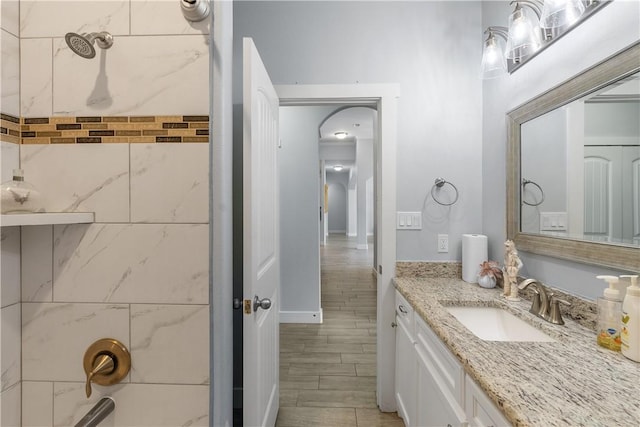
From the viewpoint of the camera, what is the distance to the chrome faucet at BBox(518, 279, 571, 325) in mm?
1182

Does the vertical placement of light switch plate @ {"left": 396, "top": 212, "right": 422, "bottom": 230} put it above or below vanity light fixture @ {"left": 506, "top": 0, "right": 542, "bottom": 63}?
below

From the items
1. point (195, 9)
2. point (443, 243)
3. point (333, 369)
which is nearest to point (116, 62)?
point (195, 9)

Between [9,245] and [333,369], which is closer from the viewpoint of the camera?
[9,245]

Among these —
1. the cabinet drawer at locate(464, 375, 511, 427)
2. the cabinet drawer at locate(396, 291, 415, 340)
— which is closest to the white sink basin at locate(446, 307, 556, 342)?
the cabinet drawer at locate(396, 291, 415, 340)

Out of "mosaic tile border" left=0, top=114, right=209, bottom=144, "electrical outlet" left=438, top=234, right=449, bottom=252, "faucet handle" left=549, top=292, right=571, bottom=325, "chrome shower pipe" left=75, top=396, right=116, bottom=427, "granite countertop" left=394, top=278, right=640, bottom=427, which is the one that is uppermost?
"mosaic tile border" left=0, top=114, right=209, bottom=144

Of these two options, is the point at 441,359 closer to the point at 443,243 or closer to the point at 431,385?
the point at 431,385

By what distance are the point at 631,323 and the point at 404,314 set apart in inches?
39.1

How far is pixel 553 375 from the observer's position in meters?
0.80

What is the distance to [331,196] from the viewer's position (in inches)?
574

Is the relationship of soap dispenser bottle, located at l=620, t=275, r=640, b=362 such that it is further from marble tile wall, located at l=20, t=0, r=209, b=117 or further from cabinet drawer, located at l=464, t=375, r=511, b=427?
marble tile wall, located at l=20, t=0, r=209, b=117

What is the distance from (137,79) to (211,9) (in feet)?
1.05

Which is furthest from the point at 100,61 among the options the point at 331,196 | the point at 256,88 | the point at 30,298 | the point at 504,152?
the point at 331,196

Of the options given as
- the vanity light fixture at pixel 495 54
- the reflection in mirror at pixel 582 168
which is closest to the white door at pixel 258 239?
the vanity light fixture at pixel 495 54

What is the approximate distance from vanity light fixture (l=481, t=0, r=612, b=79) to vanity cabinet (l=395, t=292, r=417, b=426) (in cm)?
139
